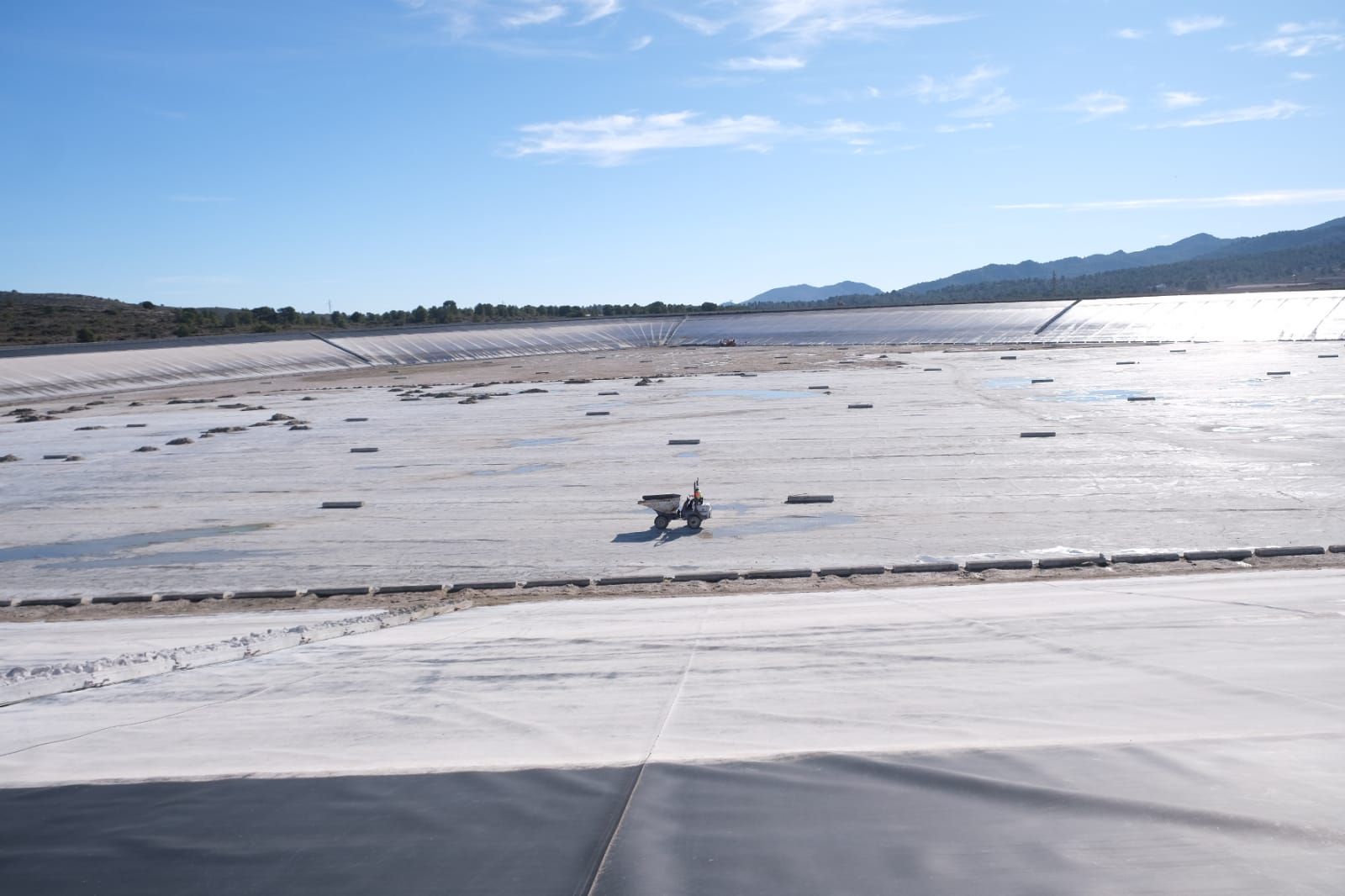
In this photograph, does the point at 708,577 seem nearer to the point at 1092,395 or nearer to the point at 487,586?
the point at 487,586

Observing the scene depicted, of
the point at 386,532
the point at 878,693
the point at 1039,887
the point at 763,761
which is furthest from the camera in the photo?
the point at 386,532

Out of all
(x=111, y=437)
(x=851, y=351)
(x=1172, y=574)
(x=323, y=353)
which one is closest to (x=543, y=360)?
(x=323, y=353)

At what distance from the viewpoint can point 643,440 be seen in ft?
108

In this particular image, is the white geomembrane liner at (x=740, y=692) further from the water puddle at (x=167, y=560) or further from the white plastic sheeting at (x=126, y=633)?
the water puddle at (x=167, y=560)

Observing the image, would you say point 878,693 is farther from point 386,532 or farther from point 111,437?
point 111,437

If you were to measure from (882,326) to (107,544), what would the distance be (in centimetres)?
8538

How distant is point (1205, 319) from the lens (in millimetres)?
80250

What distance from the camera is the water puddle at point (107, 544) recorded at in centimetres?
2053

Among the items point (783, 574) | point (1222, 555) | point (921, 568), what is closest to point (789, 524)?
point (783, 574)

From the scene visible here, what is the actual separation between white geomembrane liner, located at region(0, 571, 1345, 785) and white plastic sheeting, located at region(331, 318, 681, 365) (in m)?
82.8

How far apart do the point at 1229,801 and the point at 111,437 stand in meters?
41.5

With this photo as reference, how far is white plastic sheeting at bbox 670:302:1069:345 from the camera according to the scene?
90625 millimetres

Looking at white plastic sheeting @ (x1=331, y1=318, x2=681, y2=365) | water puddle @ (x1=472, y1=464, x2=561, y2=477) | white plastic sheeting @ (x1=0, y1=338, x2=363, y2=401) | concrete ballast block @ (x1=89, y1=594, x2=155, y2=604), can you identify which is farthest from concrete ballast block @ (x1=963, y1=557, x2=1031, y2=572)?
white plastic sheeting @ (x1=331, y1=318, x2=681, y2=365)

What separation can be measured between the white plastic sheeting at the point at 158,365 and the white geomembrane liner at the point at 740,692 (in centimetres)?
6139
